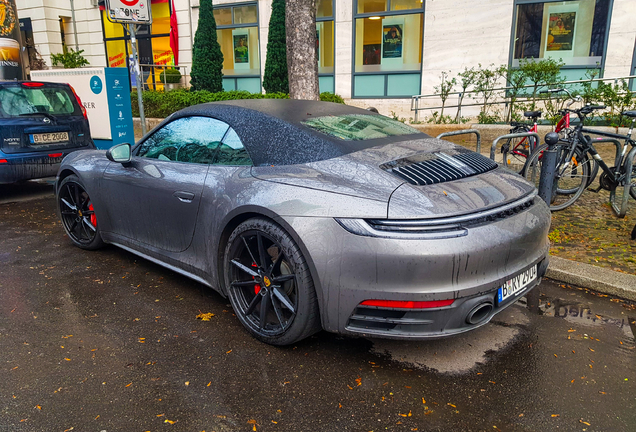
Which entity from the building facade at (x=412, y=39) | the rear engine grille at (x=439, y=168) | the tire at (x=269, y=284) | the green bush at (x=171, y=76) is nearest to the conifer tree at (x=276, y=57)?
the building facade at (x=412, y=39)

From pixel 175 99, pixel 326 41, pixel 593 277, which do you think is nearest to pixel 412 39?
pixel 326 41

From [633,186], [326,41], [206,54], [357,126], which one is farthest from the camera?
[206,54]

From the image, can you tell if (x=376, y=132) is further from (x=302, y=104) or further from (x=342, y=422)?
(x=342, y=422)

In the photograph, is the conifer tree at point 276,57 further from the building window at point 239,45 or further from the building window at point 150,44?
the building window at point 150,44

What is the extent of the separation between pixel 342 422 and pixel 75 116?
23.0ft

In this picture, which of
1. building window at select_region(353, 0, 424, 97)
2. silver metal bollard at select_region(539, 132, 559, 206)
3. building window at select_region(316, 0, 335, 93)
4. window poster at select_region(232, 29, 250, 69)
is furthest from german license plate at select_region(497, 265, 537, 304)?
window poster at select_region(232, 29, 250, 69)

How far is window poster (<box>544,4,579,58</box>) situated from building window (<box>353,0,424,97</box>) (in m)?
3.30

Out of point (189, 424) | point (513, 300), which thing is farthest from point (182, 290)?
point (513, 300)

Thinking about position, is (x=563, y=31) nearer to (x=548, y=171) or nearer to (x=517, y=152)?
(x=517, y=152)

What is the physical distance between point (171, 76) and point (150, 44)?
289 cm

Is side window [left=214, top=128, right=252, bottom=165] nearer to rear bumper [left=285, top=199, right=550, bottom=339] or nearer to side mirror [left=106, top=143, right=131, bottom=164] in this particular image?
rear bumper [left=285, top=199, right=550, bottom=339]

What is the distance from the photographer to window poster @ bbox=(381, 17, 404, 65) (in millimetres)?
14445

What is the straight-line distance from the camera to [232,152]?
11.3 feet

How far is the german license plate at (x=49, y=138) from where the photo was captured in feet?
23.6
